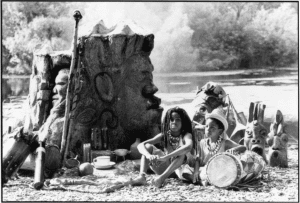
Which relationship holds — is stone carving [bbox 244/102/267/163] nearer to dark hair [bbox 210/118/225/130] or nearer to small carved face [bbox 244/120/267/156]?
small carved face [bbox 244/120/267/156]

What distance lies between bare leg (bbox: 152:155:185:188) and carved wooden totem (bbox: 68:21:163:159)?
2.13 m

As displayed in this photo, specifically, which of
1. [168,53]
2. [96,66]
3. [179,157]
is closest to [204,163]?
[179,157]

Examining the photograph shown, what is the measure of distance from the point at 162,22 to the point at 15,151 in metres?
6.44

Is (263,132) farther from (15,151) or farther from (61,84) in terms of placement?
(15,151)

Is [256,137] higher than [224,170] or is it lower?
higher

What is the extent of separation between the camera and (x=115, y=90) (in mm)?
7945

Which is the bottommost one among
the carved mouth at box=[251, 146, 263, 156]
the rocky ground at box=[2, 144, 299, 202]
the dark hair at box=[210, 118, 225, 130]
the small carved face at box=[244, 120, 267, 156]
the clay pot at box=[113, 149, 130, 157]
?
the rocky ground at box=[2, 144, 299, 202]

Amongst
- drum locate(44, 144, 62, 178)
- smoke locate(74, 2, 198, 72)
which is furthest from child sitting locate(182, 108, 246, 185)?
smoke locate(74, 2, 198, 72)

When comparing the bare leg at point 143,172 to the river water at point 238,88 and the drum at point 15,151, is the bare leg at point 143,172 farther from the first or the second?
the river water at point 238,88

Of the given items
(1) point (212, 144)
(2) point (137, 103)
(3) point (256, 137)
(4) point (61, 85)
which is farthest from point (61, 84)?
(3) point (256, 137)

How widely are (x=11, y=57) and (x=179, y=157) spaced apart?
6.69 meters

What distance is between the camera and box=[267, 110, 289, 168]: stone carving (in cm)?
709

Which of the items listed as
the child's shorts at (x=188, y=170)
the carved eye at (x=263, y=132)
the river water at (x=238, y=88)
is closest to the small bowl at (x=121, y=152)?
the child's shorts at (x=188, y=170)

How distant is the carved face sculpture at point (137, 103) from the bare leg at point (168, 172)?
2.14 metres
